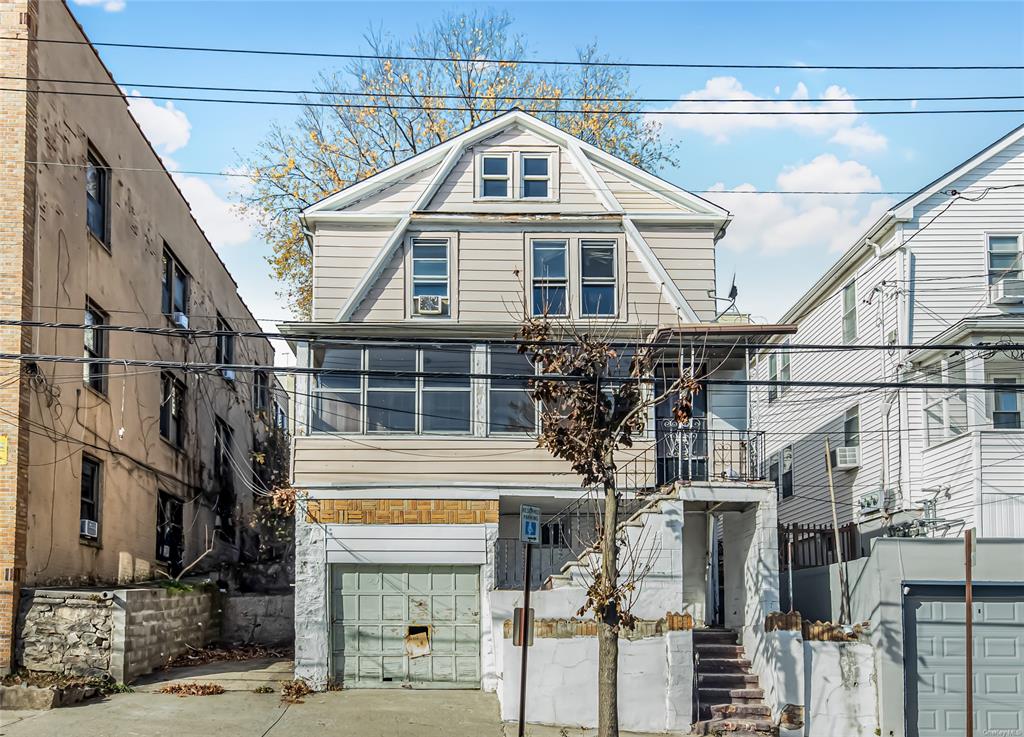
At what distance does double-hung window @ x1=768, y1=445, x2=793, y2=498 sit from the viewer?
95.4 feet

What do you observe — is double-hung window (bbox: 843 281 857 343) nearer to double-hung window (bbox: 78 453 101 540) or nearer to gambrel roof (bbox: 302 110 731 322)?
gambrel roof (bbox: 302 110 731 322)

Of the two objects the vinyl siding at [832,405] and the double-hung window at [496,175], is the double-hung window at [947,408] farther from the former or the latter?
the double-hung window at [496,175]

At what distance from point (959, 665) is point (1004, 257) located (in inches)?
376

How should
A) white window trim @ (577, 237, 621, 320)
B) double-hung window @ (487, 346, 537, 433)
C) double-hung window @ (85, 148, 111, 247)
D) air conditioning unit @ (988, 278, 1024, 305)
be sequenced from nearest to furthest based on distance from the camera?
double-hung window @ (487, 346, 537, 433), double-hung window @ (85, 148, 111, 247), white window trim @ (577, 237, 621, 320), air conditioning unit @ (988, 278, 1024, 305)

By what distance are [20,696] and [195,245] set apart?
14507 mm

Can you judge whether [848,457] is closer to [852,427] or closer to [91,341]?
[852,427]

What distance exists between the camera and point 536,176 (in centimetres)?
2162

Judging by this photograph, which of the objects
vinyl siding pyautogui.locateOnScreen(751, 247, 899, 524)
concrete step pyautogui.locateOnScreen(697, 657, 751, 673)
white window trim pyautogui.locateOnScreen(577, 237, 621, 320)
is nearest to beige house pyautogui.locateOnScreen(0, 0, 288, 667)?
white window trim pyautogui.locateOnScreen(577, 237, 621, 320)

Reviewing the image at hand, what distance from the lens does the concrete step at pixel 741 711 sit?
1772 cm

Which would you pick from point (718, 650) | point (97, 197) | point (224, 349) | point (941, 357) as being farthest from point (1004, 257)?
point (224, 349)

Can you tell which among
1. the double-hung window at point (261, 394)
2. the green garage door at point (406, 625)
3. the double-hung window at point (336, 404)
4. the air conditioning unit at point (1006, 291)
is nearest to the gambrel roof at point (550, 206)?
the double-hung window at point (336, 404)

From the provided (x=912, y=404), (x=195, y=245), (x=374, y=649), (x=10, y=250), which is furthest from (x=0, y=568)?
(x=912, y=404)

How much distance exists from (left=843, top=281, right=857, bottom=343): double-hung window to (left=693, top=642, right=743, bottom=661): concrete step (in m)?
9.32

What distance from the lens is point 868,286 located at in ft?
81.9
